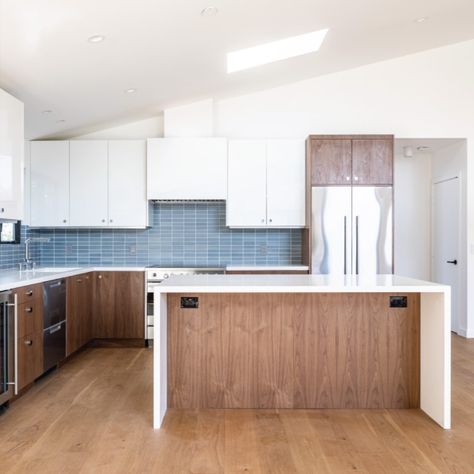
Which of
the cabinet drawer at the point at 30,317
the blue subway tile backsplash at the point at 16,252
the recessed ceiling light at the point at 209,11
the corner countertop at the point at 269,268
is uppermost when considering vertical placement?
the recessed ceiling light at the point at 209,11

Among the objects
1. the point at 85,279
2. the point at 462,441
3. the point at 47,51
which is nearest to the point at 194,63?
the point at 47,51

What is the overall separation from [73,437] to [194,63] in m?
3.04

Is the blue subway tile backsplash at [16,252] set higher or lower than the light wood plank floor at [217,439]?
higher

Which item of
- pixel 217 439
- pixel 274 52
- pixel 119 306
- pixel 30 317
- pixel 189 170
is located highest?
pixel 274 52

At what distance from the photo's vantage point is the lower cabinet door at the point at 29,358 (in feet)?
9.64

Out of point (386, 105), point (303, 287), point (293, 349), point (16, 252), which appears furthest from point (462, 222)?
point (16, 252)

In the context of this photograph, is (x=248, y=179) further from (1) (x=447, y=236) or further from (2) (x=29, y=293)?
(1) (x=447, y=236)

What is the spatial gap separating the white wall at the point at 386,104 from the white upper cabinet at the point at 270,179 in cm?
35

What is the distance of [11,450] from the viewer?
7.40 ft

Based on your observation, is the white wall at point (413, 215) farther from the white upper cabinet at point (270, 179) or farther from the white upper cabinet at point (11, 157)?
the white upper cabinet at point (11, 157)

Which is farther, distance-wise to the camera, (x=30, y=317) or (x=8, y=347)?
(x=30, y=317)

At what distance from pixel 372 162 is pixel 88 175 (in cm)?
322

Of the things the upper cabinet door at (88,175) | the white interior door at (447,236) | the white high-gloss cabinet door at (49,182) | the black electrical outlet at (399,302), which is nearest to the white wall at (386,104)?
the white interior door at (447,236)

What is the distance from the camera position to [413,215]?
5.66 metres
